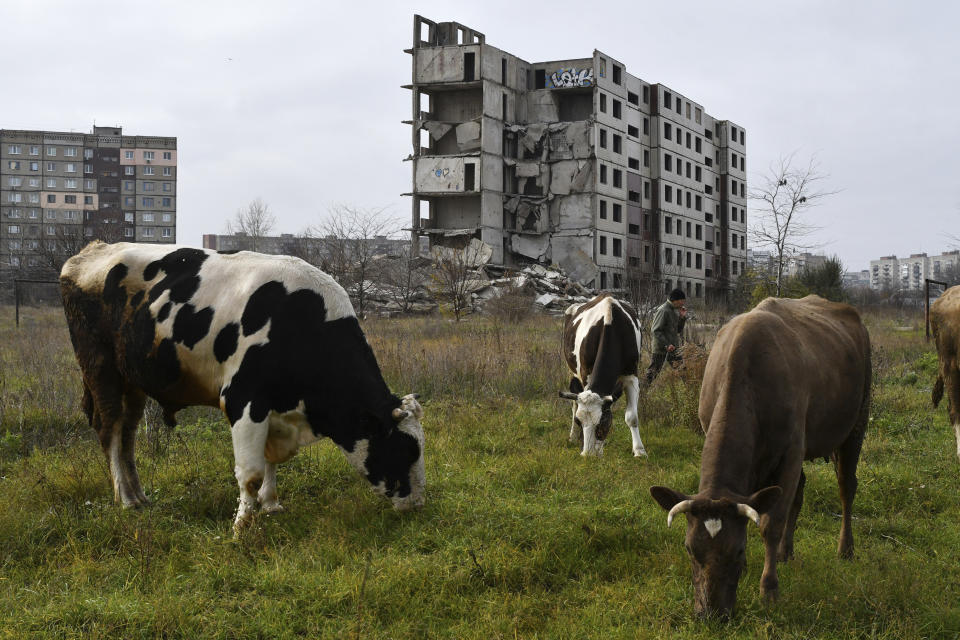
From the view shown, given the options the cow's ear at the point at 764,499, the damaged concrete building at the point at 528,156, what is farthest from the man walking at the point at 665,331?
the damaged concrete building at the point at 528,156

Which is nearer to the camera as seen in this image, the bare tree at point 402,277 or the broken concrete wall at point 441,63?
the bare tree at point 402,277

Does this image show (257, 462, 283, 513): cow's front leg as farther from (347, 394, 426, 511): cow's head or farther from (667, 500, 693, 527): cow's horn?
(667, 500, 693, 527): cow's horn

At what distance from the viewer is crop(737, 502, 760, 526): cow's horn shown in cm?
408

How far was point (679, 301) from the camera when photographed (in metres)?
12.2

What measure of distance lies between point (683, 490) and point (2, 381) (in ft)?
28.2

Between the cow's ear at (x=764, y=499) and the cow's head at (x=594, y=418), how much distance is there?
455cm

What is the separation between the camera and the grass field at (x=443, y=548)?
4473 mm

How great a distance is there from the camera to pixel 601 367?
378 inches

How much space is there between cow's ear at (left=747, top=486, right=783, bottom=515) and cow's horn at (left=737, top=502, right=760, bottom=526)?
6 centimetres

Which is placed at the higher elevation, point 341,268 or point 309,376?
point 341,268

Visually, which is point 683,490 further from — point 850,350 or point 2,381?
point 2,381

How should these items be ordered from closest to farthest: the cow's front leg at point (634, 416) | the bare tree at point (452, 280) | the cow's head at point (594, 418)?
the cow's head at point (594, 418) < the cow's front leg at point (634, 416) < the bare tree at point (452, 280)

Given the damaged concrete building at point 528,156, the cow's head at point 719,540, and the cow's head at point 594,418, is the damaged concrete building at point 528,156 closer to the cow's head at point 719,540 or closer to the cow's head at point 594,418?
the cow's head at point 594,418

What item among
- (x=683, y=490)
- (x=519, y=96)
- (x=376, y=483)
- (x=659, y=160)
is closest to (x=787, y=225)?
(x=683, y=490)
